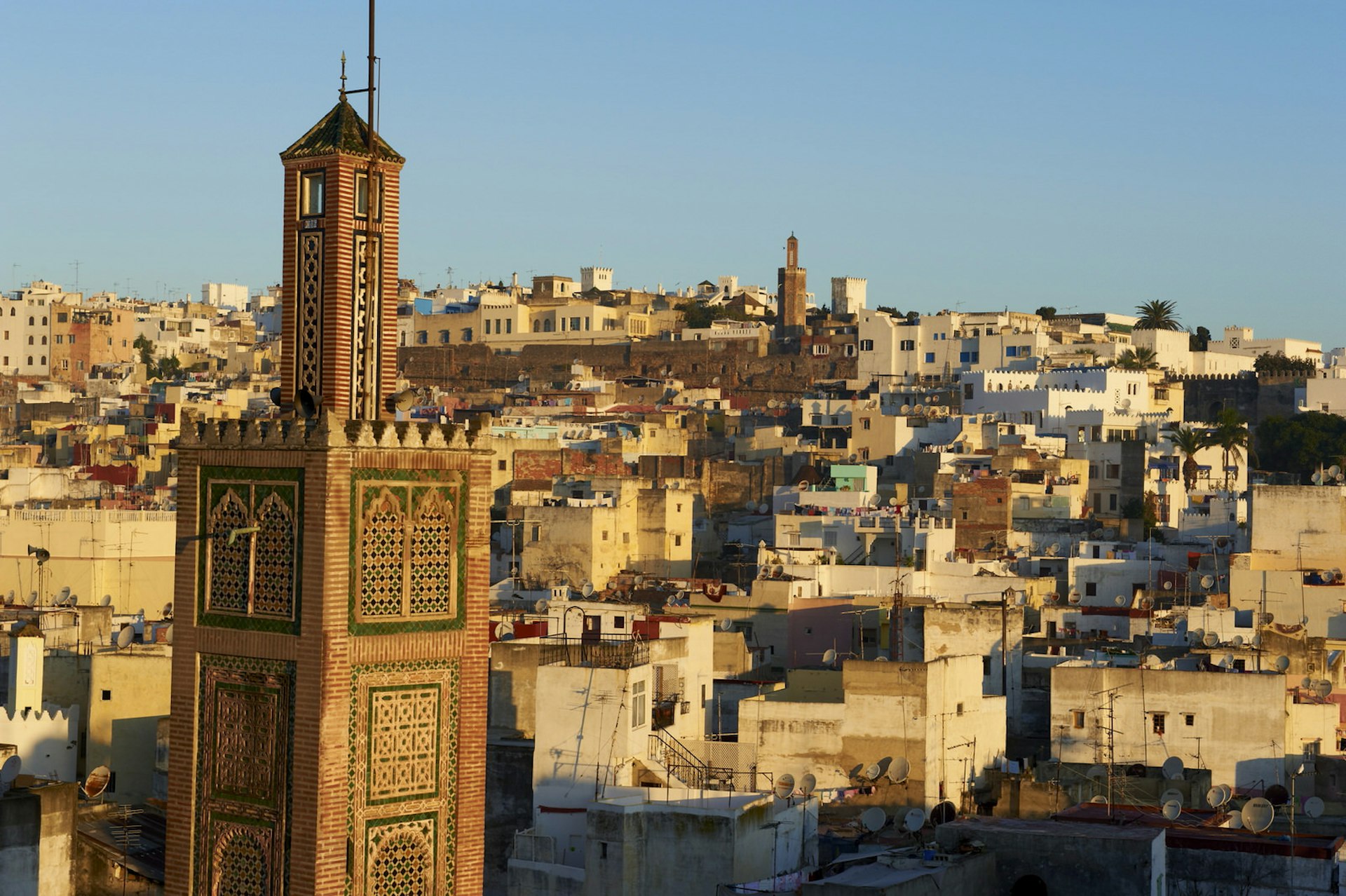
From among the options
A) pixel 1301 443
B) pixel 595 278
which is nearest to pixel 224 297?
pixel 595 278

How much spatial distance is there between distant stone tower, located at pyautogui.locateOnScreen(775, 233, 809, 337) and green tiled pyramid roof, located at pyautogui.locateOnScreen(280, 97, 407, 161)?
218ft

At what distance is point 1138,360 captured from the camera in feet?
217

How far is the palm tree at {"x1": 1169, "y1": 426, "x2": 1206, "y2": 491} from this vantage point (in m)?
53.1

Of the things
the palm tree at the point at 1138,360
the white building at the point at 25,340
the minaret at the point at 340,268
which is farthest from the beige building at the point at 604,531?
the white building at the point at 25,340

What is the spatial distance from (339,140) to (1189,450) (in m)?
43.2

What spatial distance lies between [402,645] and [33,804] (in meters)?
5.84

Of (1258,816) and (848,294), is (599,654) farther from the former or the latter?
(848,294)

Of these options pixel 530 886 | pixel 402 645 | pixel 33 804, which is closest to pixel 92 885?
pixel 33 804

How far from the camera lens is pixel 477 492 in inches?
511

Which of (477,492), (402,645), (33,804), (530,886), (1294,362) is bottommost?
(530,886)

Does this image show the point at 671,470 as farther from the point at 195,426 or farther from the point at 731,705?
the point at 195,426

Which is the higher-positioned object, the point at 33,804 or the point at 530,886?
the point at 33,804

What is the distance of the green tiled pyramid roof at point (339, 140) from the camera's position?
12617mm

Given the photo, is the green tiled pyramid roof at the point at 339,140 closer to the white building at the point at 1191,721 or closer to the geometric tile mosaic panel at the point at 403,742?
the geometric tile mosaic panel at the point at 403,742
